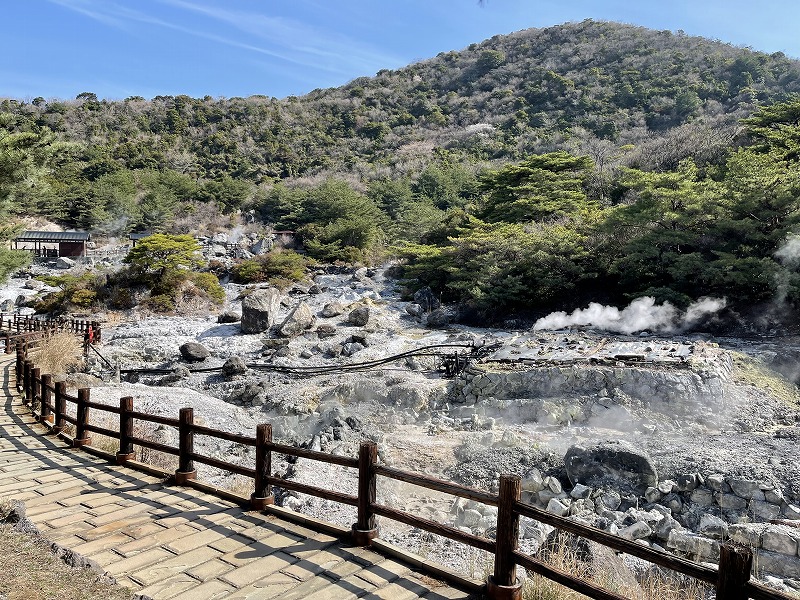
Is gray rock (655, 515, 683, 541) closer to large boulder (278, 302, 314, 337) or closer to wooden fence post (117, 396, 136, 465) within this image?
wooden fence post (117, 396, 136, 465)

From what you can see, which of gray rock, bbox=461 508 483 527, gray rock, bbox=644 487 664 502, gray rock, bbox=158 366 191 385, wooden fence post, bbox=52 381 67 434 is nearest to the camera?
gray rock, bbox=461 508 483 527

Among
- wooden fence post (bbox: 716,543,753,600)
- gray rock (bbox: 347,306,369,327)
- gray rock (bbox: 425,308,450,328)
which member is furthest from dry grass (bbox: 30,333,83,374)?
wooden fence post (bbox: 716,543,753,600)

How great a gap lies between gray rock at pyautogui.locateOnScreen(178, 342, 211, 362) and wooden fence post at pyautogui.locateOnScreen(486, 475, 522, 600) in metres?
19.0

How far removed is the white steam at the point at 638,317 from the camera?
2034 cm

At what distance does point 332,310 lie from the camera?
2684cm

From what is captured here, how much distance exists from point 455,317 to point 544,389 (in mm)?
12443

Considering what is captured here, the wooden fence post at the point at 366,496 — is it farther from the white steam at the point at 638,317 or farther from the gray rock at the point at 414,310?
the gray rock at the point at 414,310

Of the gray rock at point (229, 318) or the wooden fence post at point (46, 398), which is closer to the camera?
the wooden fence post at point (46, 398)

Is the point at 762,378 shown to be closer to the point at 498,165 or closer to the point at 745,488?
the point at 745,488

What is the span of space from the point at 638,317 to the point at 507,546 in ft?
63.7

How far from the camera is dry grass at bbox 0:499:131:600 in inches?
145

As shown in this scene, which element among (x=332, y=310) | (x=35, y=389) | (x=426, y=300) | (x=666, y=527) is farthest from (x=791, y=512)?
(x=426, y=300)

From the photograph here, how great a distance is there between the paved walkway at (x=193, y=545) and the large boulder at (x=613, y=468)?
5.87 metres

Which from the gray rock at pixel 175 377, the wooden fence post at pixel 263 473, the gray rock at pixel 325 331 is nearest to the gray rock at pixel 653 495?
the wooden fence post at pixel 263 473
